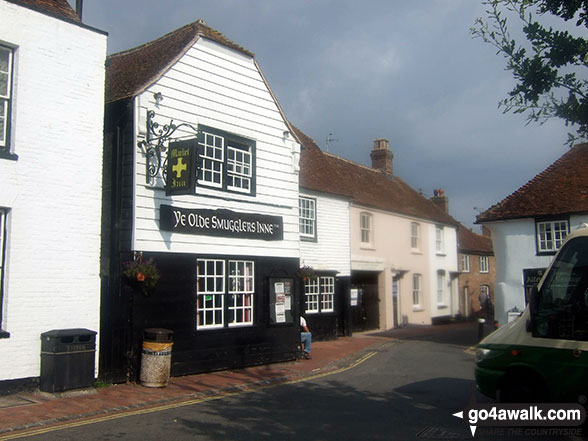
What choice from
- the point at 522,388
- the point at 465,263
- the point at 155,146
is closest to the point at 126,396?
the point at 155,146

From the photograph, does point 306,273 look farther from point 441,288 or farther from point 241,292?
point 441,288

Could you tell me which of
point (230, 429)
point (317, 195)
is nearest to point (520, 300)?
point (317, 195)

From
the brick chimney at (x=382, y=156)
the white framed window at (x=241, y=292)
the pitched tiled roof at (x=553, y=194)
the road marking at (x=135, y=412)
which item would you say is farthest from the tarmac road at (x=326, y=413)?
the brick chimney at (x=382, y=156)

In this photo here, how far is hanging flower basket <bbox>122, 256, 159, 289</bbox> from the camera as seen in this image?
1189 centimetres

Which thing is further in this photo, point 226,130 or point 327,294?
point 327,294

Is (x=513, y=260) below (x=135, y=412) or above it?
above

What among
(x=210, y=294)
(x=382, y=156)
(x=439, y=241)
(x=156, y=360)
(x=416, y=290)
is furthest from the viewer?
(x=382, y=156)

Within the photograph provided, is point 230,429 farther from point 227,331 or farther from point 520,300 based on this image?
point 520,300

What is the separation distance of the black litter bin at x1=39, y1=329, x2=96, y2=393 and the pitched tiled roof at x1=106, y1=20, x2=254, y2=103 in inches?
206

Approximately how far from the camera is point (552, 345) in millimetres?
7832

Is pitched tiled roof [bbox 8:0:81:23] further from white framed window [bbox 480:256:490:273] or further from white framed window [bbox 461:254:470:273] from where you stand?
white framed window [bbox 480:256:490:273]

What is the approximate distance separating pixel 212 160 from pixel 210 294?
10.6 ft

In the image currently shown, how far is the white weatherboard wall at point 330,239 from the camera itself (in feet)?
70.7

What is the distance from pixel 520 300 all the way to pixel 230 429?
16748 millimetres
